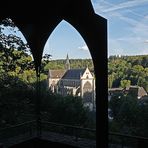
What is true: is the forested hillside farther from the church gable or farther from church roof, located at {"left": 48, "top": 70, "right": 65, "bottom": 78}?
church roof, located at {"left": 48, "top": 70, "right": 65, "bottom": 78}

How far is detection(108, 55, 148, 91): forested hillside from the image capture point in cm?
1493

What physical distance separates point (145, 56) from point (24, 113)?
29.7 feet

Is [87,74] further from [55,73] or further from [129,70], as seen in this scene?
[129,70]

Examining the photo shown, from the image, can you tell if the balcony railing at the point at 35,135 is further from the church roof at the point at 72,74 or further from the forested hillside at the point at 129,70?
the church roof at the point at 72,74

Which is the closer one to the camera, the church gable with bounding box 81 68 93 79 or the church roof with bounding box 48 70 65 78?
the church roof with bounding box 48 70 65 78

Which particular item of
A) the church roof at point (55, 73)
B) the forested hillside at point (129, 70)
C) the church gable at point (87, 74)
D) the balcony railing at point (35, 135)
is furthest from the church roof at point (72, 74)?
the balcony railing at point (35, 135)

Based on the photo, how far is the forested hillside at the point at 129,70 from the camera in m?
14.9

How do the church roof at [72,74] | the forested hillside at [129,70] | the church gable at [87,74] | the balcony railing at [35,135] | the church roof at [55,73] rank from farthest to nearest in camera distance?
1. the church roof at [72,74]
2. the church gable at [87,74]
3. the church roof at [55,73]
4. the forested hillside at [129,70]
5. the balcony railing at [35,135]

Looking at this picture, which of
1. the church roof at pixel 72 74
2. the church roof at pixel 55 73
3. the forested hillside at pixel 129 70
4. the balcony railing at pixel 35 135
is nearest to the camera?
the balcony railing at pixel 35 135

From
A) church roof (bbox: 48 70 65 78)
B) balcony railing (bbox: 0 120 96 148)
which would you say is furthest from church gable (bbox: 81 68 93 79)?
balcony railing (bbox: 0 120 96 148)

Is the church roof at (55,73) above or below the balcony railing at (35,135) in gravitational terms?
above

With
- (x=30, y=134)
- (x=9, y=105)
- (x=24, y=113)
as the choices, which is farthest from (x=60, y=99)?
(x=30, y=134)

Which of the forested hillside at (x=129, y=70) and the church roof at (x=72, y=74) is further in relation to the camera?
the church roof at (x=72, y=74)

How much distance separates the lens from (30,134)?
5863mm
